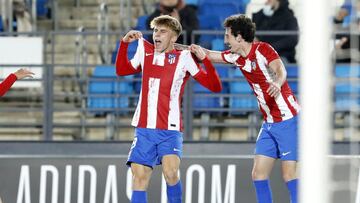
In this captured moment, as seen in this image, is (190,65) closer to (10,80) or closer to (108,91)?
(10,80)

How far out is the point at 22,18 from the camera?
12766mm

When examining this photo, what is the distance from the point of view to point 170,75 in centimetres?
883

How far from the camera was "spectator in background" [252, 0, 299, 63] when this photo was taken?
1147cm

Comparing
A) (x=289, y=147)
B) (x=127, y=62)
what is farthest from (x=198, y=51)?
(x=289, y=147)

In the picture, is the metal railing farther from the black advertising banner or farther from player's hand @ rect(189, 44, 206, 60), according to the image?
player's hand @ rect(189, 44, 206, 60)

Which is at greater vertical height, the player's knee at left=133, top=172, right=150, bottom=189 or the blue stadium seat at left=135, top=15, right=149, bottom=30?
the blue stadium seat at left=135, top=15, right=149, bottom=30

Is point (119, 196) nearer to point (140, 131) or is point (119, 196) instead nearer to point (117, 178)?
point (117, 178)

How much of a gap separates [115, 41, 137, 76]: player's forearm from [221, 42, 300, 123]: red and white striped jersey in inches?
27.7

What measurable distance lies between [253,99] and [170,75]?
8.72ft

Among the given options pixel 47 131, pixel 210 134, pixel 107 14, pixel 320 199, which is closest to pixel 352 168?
pixel 210 134

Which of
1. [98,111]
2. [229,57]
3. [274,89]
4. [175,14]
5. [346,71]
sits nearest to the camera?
[274,89]

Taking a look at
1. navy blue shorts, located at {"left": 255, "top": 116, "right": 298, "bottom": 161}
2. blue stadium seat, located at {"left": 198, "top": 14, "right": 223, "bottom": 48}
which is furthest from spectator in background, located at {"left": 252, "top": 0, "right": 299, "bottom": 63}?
navy blue shorts, located at {"left": 255, "top": 116, "right": 298, "bottom": 161}

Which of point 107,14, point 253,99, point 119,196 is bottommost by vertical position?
point 119,196

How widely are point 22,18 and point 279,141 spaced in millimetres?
4729
